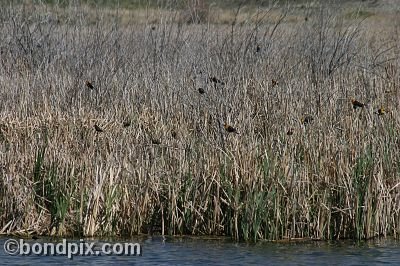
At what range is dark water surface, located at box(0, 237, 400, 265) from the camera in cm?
664

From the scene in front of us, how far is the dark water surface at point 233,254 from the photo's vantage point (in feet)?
21.8

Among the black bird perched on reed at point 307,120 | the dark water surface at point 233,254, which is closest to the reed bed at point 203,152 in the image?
the black bird perched on reed at point 307,120

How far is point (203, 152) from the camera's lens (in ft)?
24.9

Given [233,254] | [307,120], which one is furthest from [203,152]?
[233,254]

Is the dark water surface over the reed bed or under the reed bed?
under

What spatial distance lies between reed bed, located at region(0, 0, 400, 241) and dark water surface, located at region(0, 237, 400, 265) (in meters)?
0.15

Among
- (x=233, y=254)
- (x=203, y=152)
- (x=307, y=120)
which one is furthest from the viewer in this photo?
(x=307, y=120)

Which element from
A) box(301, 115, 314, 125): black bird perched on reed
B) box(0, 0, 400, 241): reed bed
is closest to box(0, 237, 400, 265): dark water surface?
box(0, 0, 400, 241): reed bed

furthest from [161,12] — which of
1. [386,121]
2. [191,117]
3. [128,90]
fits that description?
[386,121]

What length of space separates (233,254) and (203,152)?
1.04 m

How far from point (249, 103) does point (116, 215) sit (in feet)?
6.66

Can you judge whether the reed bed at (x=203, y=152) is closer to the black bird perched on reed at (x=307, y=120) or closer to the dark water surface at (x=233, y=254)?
the black bird perched on reed at (x=307, y=120)

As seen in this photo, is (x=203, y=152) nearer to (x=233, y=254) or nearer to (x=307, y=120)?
(x=307, y=120)

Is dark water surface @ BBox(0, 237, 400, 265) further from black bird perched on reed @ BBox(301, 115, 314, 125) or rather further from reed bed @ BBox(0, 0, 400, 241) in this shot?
black bird perched on reed @ BBox(301, 115, 314, 125)
